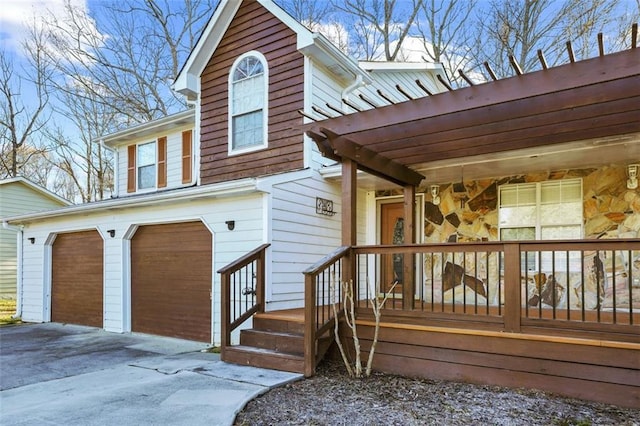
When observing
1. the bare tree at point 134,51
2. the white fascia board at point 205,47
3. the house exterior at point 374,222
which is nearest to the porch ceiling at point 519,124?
the house exterior at point 374,222

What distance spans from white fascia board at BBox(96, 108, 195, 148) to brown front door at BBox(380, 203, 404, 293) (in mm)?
4876

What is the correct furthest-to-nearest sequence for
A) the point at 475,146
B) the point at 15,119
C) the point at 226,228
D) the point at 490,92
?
1. the point at 15,119
2. the point at 226,228
3. the point at 475,146
4. the point at 490,92

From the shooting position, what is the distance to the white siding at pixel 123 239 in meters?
6.91

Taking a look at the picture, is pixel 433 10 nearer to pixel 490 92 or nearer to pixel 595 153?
pixel 595 153

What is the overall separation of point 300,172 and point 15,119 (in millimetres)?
18896

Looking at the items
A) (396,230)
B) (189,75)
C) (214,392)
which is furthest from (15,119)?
(214,392)

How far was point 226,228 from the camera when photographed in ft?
23.4

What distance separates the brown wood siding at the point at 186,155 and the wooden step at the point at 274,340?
519cm

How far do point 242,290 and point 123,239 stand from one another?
342 cm

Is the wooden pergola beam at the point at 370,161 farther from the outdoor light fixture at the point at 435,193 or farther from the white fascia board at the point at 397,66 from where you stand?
the white fascia board at the point at 397,66

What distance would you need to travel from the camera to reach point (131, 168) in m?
11.4

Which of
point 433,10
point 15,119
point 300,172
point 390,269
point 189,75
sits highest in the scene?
point 433,10

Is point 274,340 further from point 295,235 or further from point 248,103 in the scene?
point 248,103

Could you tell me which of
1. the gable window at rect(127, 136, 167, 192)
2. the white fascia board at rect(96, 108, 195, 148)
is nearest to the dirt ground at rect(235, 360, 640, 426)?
the white fascia board at rect(96, 108, 195, 148)
